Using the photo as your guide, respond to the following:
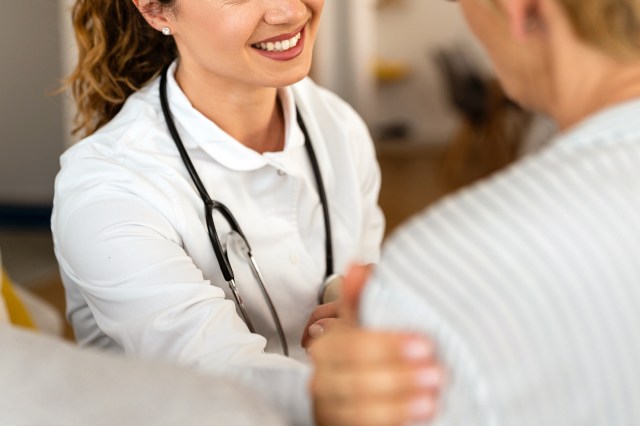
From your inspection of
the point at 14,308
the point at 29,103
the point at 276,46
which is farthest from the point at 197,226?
the point at 29,103

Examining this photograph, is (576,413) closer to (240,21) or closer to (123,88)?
(240,21)

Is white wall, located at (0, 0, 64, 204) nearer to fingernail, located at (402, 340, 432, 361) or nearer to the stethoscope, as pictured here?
the stethoscope

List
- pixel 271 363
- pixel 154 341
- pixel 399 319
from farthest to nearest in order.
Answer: pixel 154 341, pixel 271 363, pixel 399 319

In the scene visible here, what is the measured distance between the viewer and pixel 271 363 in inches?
45.1

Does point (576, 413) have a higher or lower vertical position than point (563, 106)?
lower

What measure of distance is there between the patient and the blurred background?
1490 mm

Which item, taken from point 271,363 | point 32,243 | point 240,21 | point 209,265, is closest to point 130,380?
point 271,363

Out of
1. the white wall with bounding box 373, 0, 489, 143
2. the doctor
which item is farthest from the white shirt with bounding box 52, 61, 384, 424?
the white wall with bounding box 373, 0, 489, 143

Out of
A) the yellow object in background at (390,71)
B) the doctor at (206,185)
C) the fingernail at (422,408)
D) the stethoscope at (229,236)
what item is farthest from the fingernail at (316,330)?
the yellow object in background at (390,71)

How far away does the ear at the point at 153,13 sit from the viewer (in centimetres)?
161

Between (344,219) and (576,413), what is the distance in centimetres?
99

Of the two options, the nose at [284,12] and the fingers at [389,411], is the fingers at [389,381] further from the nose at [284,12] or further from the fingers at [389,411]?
the nose at [284,12]

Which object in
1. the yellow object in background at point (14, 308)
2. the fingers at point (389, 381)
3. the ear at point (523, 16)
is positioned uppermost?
the ear at point (523, 16)

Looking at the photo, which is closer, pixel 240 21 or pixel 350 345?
pixel 350 345
